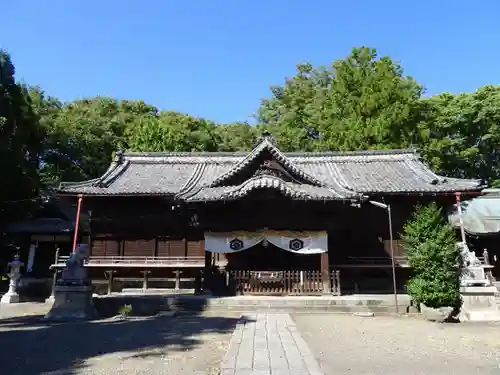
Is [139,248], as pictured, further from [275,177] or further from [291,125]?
[291,125]

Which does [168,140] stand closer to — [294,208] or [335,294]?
[294,208]

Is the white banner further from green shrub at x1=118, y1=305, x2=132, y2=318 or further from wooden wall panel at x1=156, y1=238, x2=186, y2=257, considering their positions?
green shrub at x1=118, y1=305, x2=132, y2=318

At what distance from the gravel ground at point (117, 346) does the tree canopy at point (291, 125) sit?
16.2m

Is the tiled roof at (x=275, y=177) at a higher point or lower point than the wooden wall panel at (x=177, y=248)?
higher

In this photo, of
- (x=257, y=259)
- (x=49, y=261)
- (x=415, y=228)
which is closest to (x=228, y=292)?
(x=257, y=259)

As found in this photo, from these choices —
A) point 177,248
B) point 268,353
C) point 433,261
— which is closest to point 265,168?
point 177,248

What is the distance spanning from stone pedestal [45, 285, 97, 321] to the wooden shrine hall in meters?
5.12

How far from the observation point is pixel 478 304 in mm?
12922

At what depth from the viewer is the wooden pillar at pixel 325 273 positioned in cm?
1542

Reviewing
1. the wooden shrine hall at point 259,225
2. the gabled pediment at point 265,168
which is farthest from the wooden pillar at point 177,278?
the gabled pediment at point 265,168

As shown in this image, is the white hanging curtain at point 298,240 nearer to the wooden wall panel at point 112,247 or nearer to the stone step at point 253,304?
the stone step at point 253,304

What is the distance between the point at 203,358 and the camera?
707 centimetres

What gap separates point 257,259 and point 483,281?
8.89 m

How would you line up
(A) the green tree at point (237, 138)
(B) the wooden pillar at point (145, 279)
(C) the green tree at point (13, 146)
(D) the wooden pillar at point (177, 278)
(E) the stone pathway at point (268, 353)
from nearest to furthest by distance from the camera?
1. (E) the stone pathway at point (268, 353)
2. (B) the wooden pillar at point (145, 279)
3. (D) the wooden pillar at point (177, 278)
4. (C) the green tree at point (13, 146)
5. (A) the green tree at point (237, 138)
